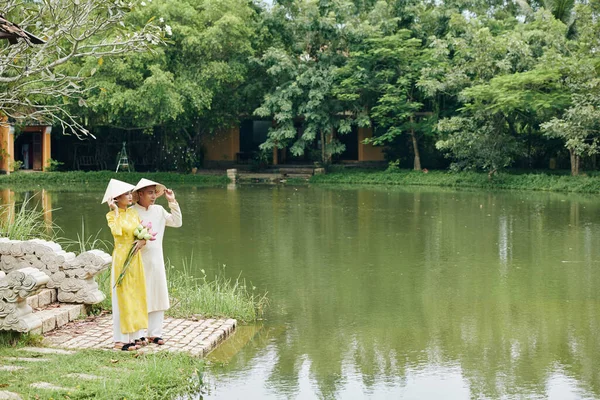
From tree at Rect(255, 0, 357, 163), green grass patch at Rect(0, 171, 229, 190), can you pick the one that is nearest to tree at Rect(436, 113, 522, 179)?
tree at Rect(255, 0, 357, 163)

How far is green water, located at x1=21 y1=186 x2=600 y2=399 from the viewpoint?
20.0 feet

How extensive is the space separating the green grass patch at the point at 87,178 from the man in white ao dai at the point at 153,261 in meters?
19.9

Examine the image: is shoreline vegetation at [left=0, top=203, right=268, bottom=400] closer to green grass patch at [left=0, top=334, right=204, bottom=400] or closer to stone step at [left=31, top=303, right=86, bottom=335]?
green grass patch at [left=0, top=334, right=204, bottom=400]

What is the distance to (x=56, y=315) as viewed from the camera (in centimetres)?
689

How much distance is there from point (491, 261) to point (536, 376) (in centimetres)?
521

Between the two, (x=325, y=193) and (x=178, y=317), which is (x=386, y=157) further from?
(x=178, y=317)

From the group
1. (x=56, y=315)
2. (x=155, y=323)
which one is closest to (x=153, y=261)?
(x=155, y=323)

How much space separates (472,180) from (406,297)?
17.3 meters

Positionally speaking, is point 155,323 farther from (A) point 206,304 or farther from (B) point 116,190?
(A) point 206,304

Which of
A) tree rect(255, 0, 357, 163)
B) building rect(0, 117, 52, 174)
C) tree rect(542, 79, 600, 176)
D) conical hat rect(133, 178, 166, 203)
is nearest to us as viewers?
conical hat rect(133, 178, 166, 203)

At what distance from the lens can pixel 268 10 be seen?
2912 cm

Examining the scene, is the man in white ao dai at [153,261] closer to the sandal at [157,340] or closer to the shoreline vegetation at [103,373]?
the sandal at [157,340]

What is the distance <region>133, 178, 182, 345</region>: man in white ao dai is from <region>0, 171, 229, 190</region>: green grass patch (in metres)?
19.9

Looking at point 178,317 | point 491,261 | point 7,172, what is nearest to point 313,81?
point 7,172
